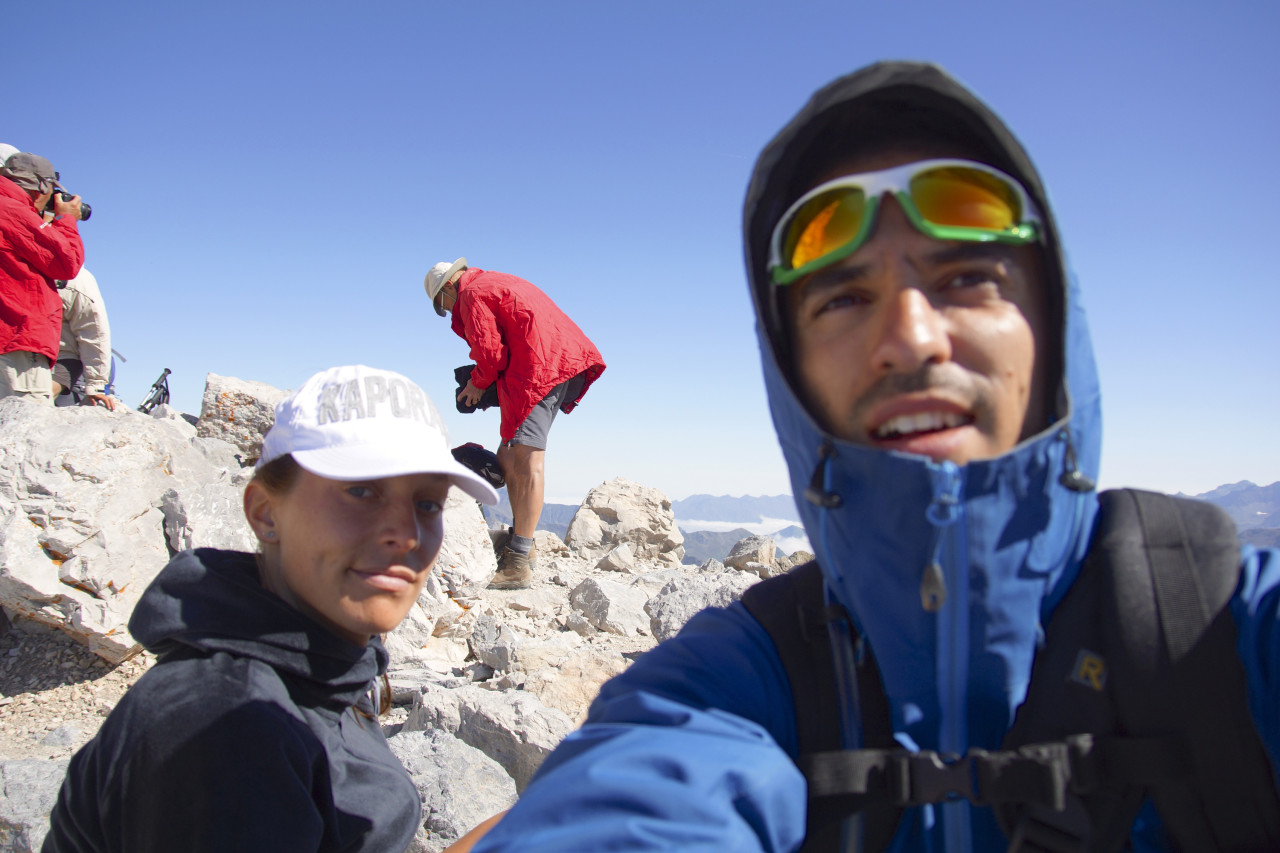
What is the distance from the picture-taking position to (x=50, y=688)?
12.4ft

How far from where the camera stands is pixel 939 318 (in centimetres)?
122

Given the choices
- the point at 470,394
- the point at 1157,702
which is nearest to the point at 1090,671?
the point at 1157,702

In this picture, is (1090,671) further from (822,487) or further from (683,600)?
(683,600)

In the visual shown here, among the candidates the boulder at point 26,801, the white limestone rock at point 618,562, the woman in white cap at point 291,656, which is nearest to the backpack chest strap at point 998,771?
→ the woman in white cap at point 291,656

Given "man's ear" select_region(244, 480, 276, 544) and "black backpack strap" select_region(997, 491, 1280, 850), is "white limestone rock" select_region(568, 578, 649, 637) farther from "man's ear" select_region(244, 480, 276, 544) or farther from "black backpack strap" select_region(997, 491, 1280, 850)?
"black backpack strap" select_region(997, 491, 1280, 850)

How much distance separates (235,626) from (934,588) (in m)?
1.53

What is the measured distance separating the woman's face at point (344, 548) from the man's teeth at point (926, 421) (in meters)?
1.31

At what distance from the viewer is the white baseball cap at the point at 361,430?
5.99 feet

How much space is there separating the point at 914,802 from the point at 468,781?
2093mm

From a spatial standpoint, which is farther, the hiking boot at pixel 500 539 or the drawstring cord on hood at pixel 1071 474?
the hiking boot at pixel 500 539

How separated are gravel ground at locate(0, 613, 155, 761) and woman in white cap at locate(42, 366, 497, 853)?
2.38 meters

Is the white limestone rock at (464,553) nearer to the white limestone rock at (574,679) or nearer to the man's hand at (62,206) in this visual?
the white limestone rock at (574,679)

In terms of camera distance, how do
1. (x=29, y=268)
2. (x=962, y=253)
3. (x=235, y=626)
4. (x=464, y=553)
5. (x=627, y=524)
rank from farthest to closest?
(x=627, y=524) → (x=464, y=553) → (x=29, y=268) → (x=235, y=626) → (x=962, y=253)

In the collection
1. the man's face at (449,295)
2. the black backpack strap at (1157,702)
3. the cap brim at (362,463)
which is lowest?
the black backpack strap at (1157,702)
